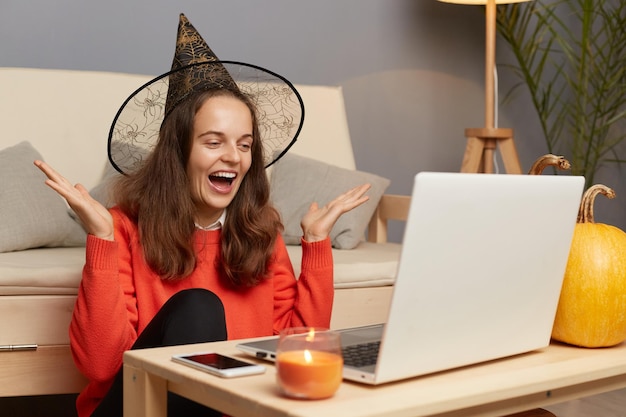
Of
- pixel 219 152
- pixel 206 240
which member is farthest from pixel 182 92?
pixel 206 240

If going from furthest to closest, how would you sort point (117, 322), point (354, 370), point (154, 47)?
point (154, 47) < point (117, 322) < point (354, 370)

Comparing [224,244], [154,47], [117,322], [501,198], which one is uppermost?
[154,47]

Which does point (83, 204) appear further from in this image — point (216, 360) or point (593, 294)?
point (593, 294)

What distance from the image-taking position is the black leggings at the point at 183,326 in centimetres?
133

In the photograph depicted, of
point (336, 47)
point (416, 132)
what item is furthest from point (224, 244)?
point (416, 132)

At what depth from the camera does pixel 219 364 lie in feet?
3.34

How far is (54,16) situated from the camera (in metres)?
2.73

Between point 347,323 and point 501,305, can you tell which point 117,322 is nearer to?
point 501,305

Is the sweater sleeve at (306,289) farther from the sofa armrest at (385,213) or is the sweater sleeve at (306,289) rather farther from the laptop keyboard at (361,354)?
the sofa armrest at (385,213)

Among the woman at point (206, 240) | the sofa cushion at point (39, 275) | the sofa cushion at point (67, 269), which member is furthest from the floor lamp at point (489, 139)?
the sofa cushion at point (39, 275)

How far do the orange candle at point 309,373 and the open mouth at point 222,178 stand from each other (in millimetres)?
759

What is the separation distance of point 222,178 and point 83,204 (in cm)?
33

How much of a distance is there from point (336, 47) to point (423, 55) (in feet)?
1.36

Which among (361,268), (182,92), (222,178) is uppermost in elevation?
(182,92)
